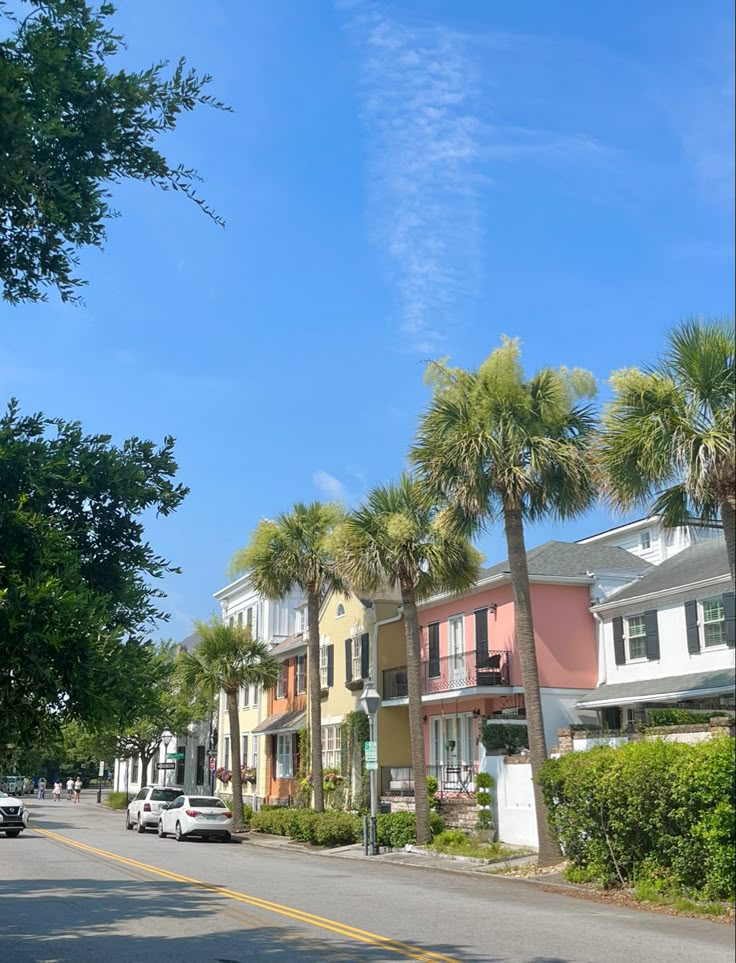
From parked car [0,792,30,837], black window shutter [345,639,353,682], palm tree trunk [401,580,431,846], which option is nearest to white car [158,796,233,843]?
parked car [0,792,30,837]

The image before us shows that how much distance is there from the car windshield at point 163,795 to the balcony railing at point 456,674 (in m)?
9.81

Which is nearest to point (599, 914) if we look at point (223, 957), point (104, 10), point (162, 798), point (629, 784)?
point (629, 784)

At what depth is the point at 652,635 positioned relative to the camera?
29219mm

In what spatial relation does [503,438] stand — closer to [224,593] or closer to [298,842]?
[298,842]

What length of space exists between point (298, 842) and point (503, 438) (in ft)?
54.8

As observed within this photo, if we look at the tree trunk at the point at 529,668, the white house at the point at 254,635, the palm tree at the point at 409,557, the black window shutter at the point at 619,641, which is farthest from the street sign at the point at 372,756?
the white house at the point at 254,635

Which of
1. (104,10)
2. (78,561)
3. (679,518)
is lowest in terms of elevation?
(78,561)

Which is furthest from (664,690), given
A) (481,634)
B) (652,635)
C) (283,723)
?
(283,723)

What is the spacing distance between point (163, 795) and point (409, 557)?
60.3 ft

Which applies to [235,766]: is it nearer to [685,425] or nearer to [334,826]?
[334,826]

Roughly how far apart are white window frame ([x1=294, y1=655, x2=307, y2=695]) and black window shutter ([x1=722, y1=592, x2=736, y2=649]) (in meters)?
21.0

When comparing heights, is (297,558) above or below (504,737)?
above

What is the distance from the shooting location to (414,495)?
91.7 ft

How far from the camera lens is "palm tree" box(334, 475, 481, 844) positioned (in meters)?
27.4
